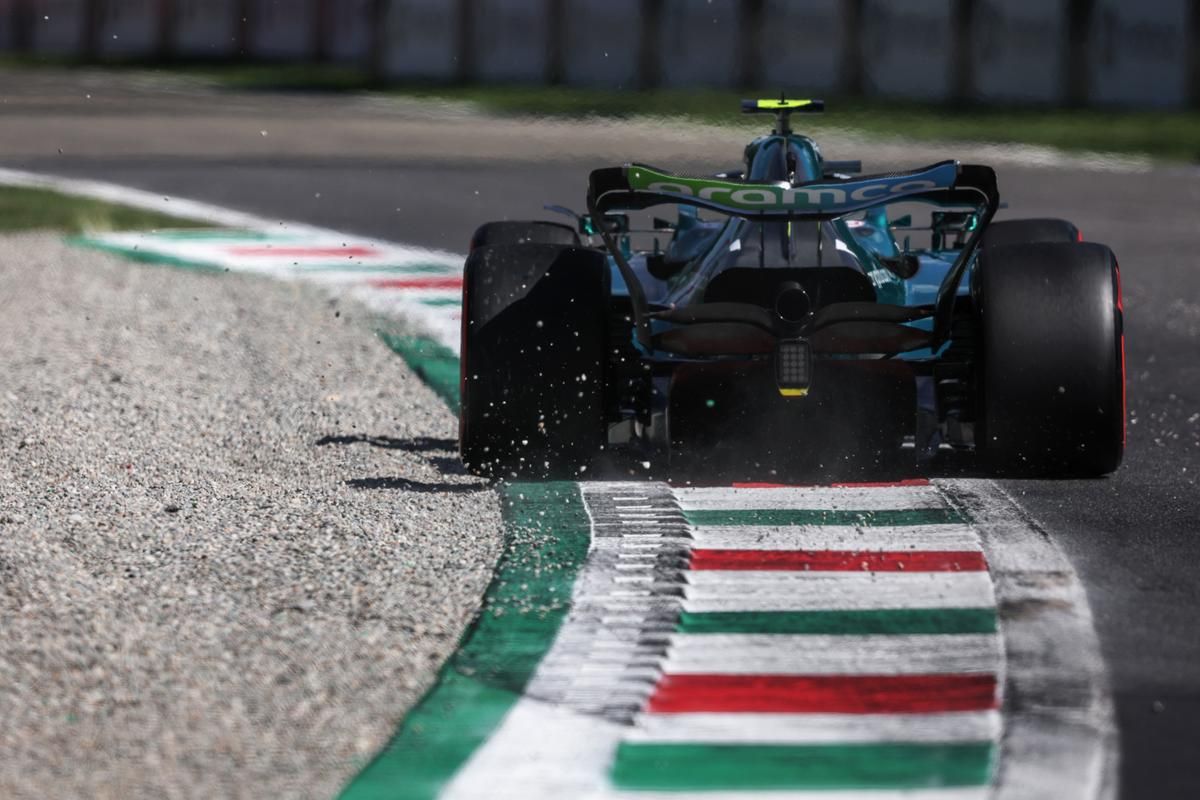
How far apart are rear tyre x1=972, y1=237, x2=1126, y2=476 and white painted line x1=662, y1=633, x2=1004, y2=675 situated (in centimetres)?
194

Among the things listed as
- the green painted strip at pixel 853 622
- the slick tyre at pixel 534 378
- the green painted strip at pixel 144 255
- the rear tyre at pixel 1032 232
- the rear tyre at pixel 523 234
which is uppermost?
the rear tyre at pixel 1032 232

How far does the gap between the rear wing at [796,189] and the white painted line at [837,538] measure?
43.0 inches

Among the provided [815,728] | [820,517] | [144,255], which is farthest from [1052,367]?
[144,255]

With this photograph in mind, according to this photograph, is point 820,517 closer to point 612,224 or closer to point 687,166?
point 612,224

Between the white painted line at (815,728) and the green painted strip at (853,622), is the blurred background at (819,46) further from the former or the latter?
the white painted line at (815,728)

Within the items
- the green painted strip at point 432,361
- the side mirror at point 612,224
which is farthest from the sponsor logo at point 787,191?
the green painted strip at point 432,361

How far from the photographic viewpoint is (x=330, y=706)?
4527 mm

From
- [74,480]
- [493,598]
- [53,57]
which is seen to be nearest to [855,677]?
[493,598]

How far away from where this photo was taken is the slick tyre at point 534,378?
275 inches

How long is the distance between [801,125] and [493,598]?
1374 cm

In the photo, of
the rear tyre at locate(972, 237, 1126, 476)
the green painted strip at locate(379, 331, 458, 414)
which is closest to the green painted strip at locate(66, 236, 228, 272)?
the green painted strip at locate(379, 331, 458, 414)

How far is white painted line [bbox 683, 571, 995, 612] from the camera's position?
5.37 meters

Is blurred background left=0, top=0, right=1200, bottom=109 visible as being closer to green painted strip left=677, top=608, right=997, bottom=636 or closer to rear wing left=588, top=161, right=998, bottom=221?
rear wing left=588, top=161, right=998, bottom=221

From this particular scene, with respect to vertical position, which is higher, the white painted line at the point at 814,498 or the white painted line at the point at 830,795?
the white painted line at the point at 830,795
